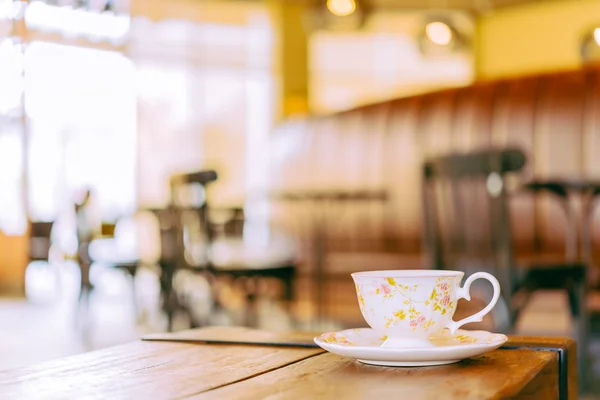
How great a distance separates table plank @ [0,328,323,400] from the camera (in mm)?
789

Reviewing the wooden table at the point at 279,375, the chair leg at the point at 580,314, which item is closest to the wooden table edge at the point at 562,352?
the wooden table at the point at 279,375

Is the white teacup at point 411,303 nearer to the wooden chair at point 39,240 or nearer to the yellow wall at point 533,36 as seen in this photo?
the wooden chair at point 39,240

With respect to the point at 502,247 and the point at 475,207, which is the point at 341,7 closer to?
the point at 475,207

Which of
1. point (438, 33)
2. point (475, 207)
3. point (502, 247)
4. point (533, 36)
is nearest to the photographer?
point (502, 247)

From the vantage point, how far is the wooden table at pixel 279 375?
76cm

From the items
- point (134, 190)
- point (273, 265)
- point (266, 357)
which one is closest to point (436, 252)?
point (273, 265)

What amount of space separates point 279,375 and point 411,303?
Answer: 0.16 metres

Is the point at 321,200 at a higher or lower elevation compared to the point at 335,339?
higher

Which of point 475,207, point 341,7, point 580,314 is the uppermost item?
point 341,7

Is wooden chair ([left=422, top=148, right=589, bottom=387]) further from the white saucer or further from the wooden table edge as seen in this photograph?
the white saucer

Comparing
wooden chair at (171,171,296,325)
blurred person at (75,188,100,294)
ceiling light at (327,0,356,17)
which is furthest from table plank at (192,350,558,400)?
ceiling light at (327,0,356,17)

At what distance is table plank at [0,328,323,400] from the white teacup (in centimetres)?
12

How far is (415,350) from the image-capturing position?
33.3 inches

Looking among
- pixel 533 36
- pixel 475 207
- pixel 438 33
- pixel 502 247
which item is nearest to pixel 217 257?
pixel 475 207
